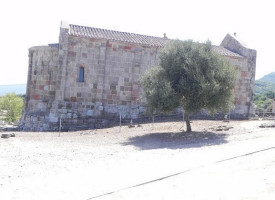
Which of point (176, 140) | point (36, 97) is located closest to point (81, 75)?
point (36, 97)

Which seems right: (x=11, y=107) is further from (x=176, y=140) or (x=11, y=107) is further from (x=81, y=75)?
(x=176, y=140)

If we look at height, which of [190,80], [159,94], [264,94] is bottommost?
[159,94]

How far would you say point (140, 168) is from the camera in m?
10.0

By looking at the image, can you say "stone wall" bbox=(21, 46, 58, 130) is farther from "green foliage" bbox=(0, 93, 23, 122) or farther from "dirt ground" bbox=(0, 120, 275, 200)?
"green foliage" bbox=(0, 93, 23, 122)

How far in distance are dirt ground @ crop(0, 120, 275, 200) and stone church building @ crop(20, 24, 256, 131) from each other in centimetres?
594

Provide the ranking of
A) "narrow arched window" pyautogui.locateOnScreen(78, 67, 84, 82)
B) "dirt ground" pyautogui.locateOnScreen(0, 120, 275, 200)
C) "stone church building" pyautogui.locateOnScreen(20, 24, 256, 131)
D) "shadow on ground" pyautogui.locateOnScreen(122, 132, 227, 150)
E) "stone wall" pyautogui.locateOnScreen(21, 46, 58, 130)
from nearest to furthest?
"dirt ground" pyautogui.locateOnScreen(0, 120, 275, 200)
"shadow on ground" pyautogui.locateOnScreen(122, 132, 227, 150)
"stone church building" pyautogui.locateOnScreen(20, 24, 256, 131)
"stone wall" pyautogui.locateOnScreen(21, 46, 58, 130)
"narrow arched window" pyautogui.locateOnScreen(78, 67, 84, 82)

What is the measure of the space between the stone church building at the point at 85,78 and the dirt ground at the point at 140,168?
19.5 ft

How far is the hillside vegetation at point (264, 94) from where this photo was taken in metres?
65.6

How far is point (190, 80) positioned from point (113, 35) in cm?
913

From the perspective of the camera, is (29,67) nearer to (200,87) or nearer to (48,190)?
(200,87)

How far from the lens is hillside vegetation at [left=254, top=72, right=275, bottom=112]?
65619 mm

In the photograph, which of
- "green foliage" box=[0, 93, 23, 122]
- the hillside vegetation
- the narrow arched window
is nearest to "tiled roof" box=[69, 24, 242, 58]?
the narrow arched window

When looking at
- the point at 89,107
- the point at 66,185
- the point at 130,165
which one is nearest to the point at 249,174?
the point at 130,165

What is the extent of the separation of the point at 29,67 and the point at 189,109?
1237 centimetres
